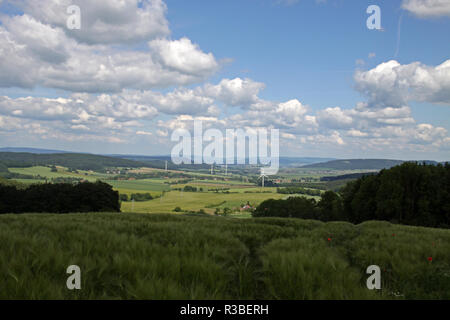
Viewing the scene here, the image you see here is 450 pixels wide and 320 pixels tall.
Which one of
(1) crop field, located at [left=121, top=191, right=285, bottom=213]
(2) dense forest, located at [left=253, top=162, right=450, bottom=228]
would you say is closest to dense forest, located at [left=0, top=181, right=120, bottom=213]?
(1) crop field, located at [left=121, top=191, right=285, bottom=213]

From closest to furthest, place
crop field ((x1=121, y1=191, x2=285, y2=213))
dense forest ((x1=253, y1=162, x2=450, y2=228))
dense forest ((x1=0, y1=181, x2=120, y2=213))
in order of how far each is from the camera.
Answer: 1. dense forest ((x1=253, y1=162, x2=450, y2=228))
2. dense forest ((x1=0, y1=181, x2=120, y2=213))
3. crop field ((x1=121, y1=191, x2=285, y2=213))

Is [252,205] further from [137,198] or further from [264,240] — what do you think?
[264,240]

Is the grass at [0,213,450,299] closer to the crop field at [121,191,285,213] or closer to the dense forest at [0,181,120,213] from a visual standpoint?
the dense forest at [0,181,120,213]

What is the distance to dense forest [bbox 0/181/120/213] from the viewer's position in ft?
197

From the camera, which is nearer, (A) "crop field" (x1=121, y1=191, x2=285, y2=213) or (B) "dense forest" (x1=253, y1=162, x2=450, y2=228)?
(B) "dense forest" (x1=253, y1=162, x2=450, y2=228)

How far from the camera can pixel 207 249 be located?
4.29 meters

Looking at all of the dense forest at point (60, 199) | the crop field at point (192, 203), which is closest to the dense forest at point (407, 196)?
the dense forest at point (60, 199)

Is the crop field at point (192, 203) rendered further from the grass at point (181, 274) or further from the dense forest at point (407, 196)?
the grass at point (181, 274)

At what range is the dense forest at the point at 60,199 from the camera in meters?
60.2

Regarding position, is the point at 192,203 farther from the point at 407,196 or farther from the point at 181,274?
the point at 181,274

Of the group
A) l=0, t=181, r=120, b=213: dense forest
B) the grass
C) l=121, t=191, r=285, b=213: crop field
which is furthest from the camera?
l=121, t=191, r=285, b=213: crop field

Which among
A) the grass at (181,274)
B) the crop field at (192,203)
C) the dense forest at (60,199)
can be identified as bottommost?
the crop field at (192,203)
